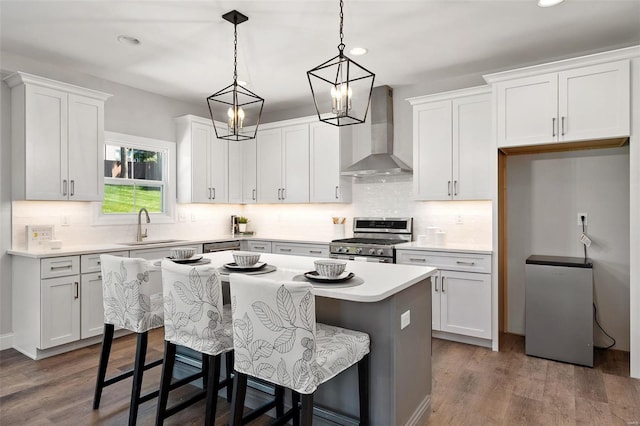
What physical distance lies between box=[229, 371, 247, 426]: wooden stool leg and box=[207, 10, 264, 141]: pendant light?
60.2 inches

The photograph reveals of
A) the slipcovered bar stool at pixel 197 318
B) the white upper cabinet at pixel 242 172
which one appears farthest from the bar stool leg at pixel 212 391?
the white upper cabinet at pixel 242 172

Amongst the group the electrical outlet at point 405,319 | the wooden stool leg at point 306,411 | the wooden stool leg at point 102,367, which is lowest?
the wooden stool leg at point 102,367

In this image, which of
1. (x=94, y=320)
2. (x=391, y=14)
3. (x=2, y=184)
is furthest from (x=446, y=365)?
(x=2, y=184)

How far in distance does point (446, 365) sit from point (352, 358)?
5.88 feet

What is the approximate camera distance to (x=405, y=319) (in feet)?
7.10

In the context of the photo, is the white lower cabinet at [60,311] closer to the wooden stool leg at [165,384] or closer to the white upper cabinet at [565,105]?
the wooden stool leg at [165,384]

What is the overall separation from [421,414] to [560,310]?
6.08 feet

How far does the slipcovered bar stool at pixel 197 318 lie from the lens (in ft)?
6.72

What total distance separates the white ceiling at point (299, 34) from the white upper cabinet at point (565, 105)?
0.38 meters

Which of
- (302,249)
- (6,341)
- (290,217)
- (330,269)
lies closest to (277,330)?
(330,269)

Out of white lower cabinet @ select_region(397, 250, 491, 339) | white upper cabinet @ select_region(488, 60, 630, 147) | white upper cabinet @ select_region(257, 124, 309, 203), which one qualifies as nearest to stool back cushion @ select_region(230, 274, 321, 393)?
white lower cabinet @ select_region(397, 250, 491, 339)

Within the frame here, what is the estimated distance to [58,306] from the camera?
11.8 feet

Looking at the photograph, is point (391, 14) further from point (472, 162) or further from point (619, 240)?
point (619, 240)

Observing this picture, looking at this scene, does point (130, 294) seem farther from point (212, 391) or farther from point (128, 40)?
point (128, 40)
